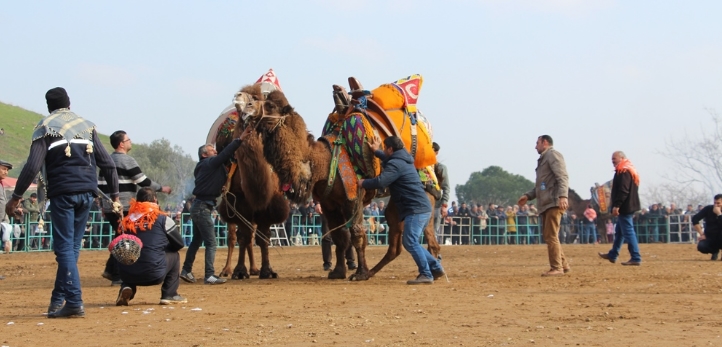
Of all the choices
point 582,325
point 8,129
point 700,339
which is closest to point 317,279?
point 582,325

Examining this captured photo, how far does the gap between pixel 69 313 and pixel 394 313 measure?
2835 mm

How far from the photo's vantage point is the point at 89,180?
8.24m

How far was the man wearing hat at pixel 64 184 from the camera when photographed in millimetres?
8039

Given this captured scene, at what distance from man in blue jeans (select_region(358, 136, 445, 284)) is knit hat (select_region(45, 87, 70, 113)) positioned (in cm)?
382

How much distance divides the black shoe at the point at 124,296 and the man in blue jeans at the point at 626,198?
8697 mm

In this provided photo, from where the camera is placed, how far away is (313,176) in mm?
11773

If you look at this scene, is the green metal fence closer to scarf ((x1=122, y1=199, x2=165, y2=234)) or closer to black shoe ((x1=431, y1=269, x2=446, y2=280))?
black shoe ((x1=431, y1=269, x2=446, y2=280))

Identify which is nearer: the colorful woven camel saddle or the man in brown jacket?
the colorful woven camel saddle

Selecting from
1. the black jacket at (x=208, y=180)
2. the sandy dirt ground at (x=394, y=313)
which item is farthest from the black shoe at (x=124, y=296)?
the black jacket at (x=208, y=180)

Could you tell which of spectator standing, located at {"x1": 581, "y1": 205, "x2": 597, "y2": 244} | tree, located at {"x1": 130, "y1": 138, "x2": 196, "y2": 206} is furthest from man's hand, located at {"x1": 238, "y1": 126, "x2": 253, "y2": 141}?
tree, located at {"x1": 130, "y1": 138, "x2": 196, "y2": 206}

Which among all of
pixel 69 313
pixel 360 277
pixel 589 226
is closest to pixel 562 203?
pixel 360 277

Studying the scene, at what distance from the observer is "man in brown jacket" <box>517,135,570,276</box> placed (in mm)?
13000

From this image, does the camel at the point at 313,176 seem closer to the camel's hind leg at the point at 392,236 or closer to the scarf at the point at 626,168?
the camel's hind leg at the point at 392,236

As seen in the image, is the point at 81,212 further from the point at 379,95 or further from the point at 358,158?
the point at 379,95
